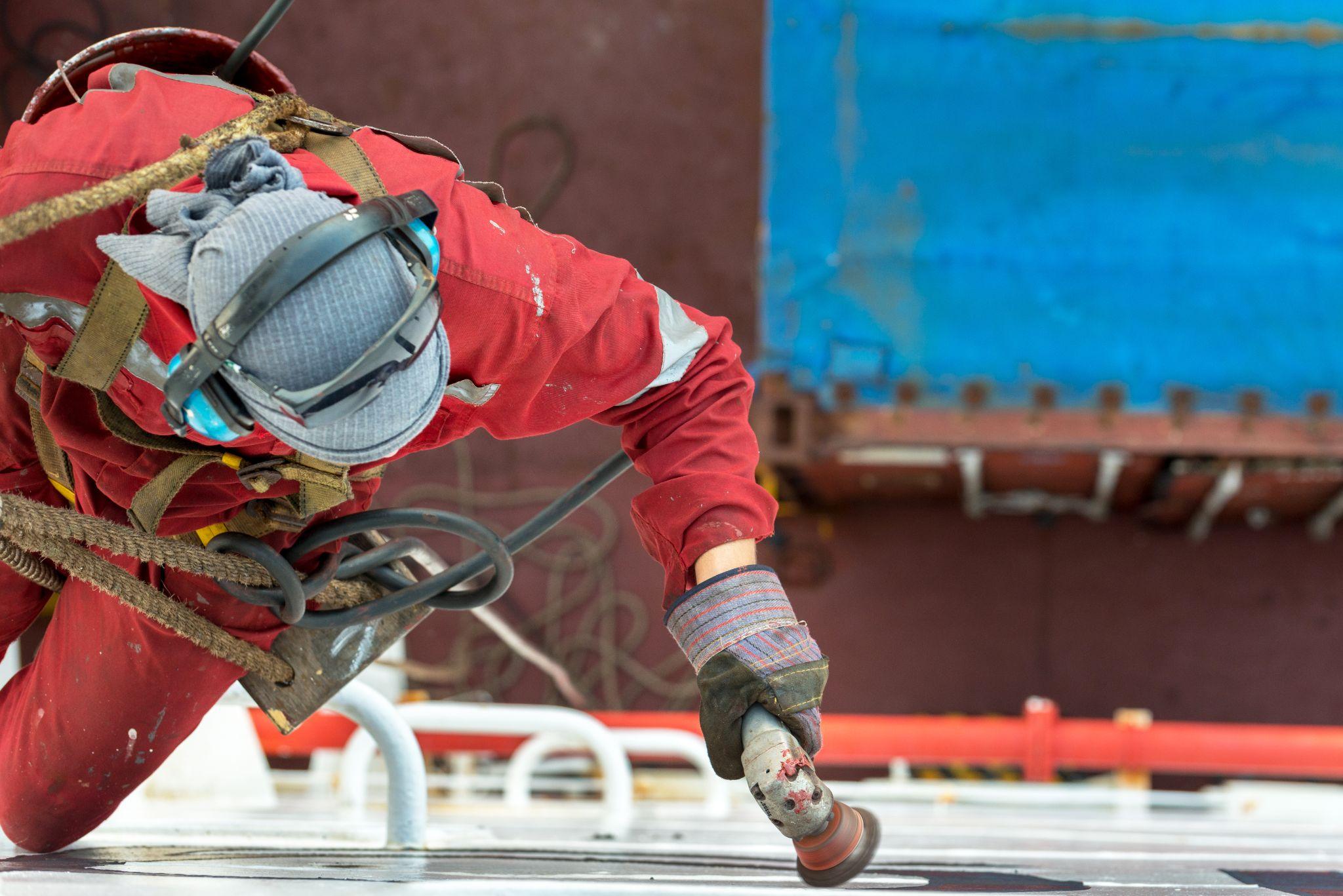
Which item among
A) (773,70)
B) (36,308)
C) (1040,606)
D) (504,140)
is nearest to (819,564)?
(1040,606)

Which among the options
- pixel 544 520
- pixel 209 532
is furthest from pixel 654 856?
pixel 209 532

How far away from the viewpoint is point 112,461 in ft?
5.34

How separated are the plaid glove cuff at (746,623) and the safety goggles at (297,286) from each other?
1.63 feet

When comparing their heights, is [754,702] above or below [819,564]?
below

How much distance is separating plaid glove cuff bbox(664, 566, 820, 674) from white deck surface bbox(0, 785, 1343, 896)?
27cm

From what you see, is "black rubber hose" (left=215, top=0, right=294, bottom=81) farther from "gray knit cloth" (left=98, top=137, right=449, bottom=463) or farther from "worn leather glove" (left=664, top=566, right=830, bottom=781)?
"worn leather glove" (left=664, top=566, right=830, bottom=781)

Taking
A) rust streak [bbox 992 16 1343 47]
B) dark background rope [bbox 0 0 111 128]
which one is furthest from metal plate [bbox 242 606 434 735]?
dark background rope [bbox 0 0 111 128]

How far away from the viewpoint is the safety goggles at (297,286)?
1.15 metres

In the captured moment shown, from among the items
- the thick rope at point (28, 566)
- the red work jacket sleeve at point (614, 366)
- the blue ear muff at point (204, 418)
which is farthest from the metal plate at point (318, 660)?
the blue ear muff at point (204, 418)

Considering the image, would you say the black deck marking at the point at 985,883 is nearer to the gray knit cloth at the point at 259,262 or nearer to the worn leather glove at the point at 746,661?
the worn leather glove at the point at 746,661

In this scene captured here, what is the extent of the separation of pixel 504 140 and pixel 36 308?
189 inches

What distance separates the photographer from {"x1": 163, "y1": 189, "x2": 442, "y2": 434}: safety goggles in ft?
3.78

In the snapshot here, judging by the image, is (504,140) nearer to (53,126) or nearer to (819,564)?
(819,564)

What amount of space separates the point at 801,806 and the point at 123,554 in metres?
0.97
